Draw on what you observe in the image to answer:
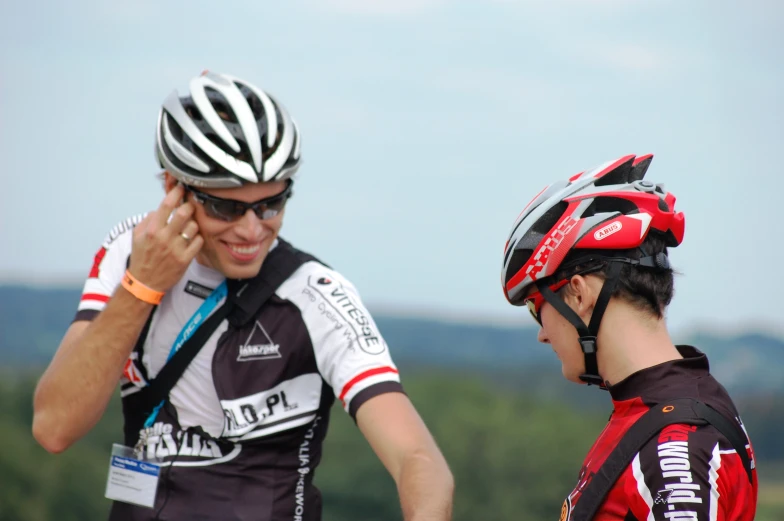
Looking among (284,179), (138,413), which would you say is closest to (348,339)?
(284,179)

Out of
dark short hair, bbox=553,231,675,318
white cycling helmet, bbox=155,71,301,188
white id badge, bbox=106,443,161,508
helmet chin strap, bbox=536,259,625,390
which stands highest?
white cycling helmet, bbox=155,71,301,188

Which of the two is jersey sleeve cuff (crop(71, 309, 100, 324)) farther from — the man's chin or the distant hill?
the distant hill

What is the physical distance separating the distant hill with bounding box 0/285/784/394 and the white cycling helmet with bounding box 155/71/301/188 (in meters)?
5.71

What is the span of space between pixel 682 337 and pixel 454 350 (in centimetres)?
243

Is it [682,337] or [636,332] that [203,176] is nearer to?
[636,332]

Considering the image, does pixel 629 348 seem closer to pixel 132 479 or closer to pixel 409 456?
pixel 409 456

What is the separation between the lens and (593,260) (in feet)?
7.19

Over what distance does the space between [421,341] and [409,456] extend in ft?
21.2

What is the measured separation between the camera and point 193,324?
3033 mm

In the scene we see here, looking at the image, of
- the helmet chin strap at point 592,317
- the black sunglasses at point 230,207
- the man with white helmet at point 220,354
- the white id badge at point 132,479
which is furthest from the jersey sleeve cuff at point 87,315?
the helmet chin strap at point 592,317

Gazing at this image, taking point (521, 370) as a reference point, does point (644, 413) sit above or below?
above

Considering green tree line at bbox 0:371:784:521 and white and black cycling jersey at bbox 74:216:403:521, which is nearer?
white and black cycling jersey at bbox 74:216:403:521

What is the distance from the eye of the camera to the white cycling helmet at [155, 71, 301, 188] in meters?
2.99

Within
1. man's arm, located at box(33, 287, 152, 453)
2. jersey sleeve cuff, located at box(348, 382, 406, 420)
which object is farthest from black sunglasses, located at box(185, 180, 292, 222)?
jersey sleeve cuff, located at box(348, 382, 406, 420)
